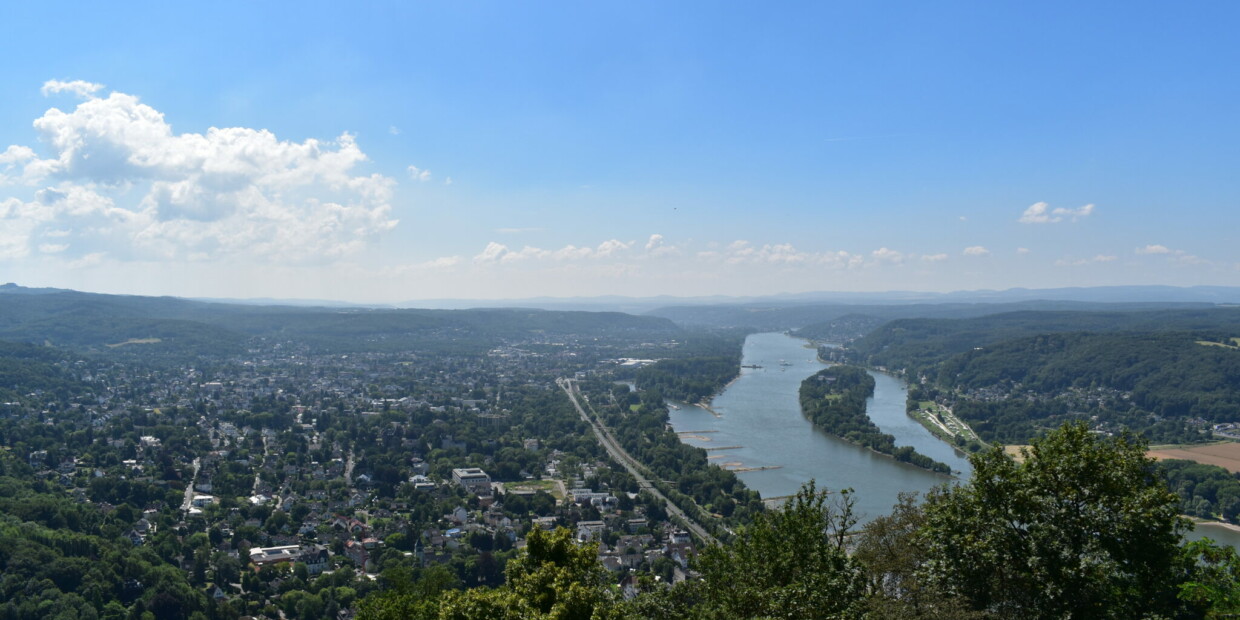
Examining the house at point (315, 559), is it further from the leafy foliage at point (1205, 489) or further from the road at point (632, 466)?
the leafy foliage at point (1205, 489)

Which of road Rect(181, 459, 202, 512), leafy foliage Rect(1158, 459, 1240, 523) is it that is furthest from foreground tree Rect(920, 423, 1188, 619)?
road Rect(181, 459, 202, 512)

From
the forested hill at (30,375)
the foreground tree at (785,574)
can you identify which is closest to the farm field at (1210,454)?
the foreground tree at (785,574)

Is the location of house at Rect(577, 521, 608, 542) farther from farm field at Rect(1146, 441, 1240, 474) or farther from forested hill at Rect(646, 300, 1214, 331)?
forested hill at Rect(646, 300, 1214, 331)

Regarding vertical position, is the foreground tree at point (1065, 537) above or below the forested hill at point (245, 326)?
above

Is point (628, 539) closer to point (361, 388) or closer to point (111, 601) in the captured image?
point (111, 601)

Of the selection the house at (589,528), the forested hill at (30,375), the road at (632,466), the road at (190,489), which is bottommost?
the road at (632,466)

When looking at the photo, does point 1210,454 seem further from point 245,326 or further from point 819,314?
point 819,314
